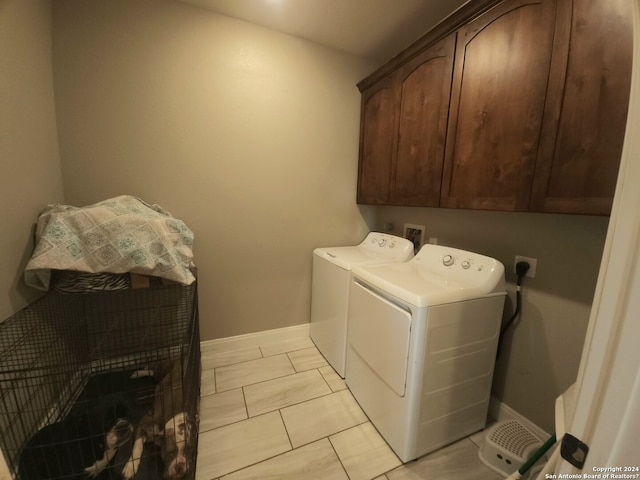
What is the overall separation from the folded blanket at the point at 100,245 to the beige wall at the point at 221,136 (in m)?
0.54

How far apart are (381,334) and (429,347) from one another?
0.24m

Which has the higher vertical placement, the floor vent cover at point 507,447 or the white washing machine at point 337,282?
the white washing machine at point 337,282

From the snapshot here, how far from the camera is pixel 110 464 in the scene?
1.01 metres

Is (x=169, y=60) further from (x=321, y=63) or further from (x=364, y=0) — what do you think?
(x=364, y=0)

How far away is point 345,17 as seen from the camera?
1701 mm

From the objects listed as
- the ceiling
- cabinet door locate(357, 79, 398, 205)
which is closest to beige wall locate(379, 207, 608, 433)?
cabinet door locate(357, 79, 398, 205)

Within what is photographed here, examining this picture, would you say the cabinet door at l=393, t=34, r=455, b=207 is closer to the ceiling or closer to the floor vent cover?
the ceiling

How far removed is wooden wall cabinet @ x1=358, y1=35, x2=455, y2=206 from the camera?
1434 millimetres

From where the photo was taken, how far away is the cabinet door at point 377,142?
184cm

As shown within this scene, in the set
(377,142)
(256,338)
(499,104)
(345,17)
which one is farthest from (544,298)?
(345,17)

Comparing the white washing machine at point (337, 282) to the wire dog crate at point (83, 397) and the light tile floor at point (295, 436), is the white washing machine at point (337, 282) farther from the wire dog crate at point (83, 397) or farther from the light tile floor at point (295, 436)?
the wire dog crate at point (83, 397)

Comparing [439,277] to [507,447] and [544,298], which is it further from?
[507,447]

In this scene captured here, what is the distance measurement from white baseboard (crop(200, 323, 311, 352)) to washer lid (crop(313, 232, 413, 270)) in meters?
0.76

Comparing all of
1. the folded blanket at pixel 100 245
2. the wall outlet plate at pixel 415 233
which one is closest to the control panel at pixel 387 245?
the wall outlet plate at pixel 415 233
